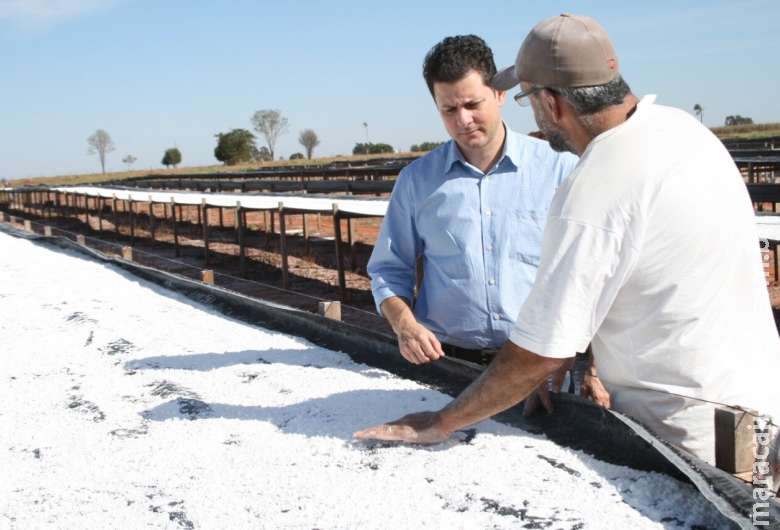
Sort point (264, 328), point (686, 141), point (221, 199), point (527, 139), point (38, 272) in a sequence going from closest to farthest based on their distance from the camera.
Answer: point (686, 141) < point (527, 139) < point (264, 328) < point (38, 272) < point (221, 199)

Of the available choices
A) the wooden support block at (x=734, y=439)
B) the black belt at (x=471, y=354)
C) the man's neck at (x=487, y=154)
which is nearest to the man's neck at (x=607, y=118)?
the wooden support block at (x=734, y=439)

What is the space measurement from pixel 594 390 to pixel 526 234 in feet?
1.54

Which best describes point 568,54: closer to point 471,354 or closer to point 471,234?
point 471,234

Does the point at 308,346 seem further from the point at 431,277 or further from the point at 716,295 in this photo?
the point at 716,295

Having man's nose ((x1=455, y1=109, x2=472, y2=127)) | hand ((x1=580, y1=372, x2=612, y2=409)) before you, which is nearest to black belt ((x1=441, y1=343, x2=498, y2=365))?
hand ((x1=580, y1=372, x2=612, y2=409))

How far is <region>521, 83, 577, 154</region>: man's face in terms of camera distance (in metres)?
1.42

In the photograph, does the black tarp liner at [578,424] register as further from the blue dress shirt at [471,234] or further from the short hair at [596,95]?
the short hair at [596,95]

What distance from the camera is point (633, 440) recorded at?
152 centimetres

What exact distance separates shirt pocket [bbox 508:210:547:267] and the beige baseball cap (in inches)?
33.5

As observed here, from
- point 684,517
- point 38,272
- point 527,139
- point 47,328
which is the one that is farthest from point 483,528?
point 38,272

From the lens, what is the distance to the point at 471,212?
7.30 feet

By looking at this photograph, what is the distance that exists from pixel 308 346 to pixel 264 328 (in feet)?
1.54

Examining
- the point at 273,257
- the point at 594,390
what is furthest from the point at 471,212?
the point at 273,257

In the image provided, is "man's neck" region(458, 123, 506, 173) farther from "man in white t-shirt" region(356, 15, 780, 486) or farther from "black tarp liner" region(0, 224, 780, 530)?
"man in white t-shirt" region(356, 15, 780, 486)
